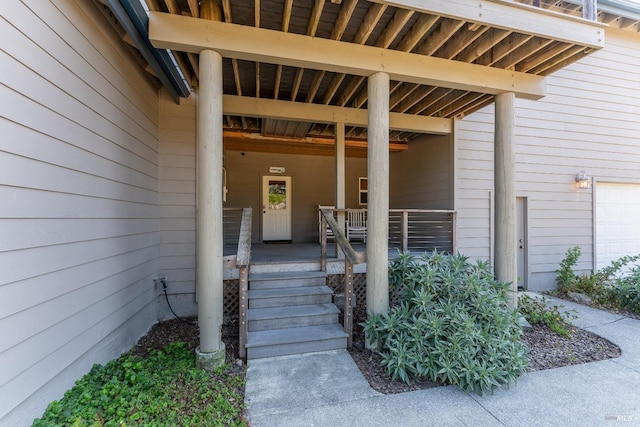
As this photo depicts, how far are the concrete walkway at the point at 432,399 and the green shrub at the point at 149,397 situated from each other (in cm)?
25

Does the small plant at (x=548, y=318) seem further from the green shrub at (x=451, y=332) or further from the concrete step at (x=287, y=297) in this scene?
the concrete step at (x=287, y=297)

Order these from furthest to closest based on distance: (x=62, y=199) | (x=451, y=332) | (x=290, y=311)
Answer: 1. (x=290, y=311)
2. (x=451, y=332)
3. (x=62, y=199)

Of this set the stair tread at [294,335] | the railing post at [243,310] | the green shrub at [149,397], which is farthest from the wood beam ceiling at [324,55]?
the green shrub at [149,397]

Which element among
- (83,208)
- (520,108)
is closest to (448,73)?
(520,108)

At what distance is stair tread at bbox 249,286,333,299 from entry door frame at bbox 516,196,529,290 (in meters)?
4.58

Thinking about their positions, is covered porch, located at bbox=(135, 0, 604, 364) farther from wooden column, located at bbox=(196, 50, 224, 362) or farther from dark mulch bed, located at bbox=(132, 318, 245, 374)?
dark mulch bed, located at bbox=(132, 318, 245, 374)

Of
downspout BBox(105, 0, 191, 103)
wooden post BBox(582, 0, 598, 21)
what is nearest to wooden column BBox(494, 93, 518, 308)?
wooden post BBox(582, 0, 598, 21)

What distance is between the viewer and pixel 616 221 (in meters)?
6.75

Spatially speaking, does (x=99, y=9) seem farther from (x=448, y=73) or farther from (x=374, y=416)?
(x=374, y=416)

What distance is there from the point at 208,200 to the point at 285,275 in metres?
1.70

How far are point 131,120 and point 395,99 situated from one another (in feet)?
12.3

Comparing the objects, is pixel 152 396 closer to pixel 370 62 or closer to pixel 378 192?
pixel 378 192

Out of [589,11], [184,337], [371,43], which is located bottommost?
[184,337]

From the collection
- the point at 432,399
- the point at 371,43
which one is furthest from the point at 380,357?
the point at 371,43
